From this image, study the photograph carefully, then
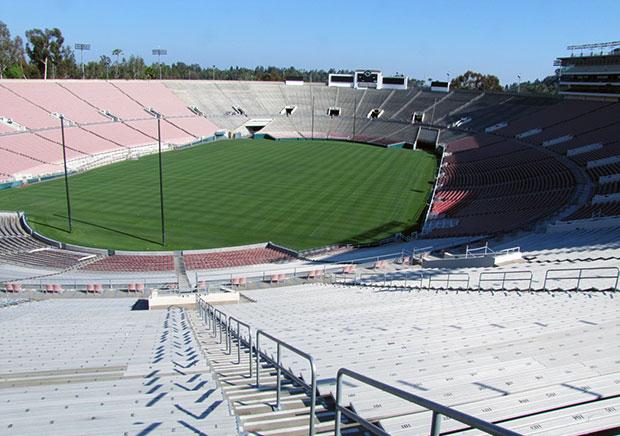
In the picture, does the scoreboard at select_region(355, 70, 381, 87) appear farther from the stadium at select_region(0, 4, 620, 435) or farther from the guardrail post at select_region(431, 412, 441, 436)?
the guardrail post at select_region(431, 412, 441, 436)

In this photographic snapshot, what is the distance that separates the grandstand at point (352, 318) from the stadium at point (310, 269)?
0.21 feet

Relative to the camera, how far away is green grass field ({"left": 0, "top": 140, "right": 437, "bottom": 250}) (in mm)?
31172

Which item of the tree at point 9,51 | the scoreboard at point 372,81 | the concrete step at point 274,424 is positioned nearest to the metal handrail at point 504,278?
the concrete step at point 274,424

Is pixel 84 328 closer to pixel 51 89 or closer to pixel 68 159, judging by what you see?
pixel 68 159

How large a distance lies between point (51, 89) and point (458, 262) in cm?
6247

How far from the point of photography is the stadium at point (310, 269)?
5.70 m

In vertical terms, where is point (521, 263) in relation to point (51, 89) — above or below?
below

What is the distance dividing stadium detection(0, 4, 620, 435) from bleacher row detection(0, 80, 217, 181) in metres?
0.32

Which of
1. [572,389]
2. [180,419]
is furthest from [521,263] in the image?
[180,419]

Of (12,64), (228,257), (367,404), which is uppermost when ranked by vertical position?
(12,64)

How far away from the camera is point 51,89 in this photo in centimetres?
6544

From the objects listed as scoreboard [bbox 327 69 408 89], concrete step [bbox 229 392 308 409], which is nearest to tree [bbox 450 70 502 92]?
scoreboard [bbox 327 69 408 89]

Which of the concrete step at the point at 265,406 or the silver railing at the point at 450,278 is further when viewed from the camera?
the silver railing at the point at 450,278

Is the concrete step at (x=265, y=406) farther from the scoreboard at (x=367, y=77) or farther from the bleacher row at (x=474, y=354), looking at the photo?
the scoreboard at (x=367, y=77)
